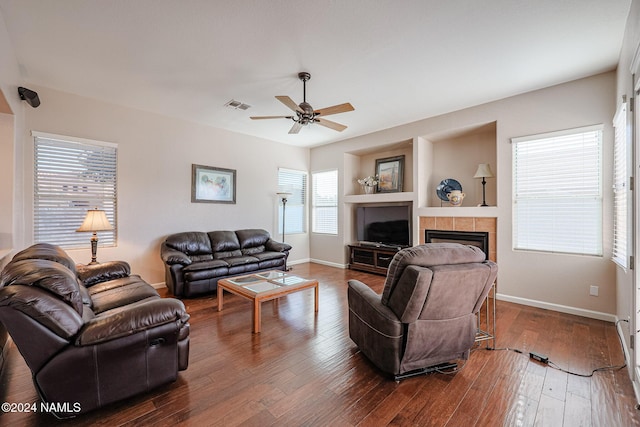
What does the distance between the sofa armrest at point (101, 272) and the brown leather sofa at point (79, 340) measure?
4.41ft

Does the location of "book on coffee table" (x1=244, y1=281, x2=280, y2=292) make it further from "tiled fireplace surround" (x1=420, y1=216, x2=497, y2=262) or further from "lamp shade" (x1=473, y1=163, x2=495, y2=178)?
"lamp shade" (x1=473, y1=163, x2=495, y2=178)

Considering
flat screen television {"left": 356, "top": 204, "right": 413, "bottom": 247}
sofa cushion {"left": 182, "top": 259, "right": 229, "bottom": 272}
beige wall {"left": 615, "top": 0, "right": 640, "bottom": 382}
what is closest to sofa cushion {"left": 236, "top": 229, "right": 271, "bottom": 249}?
sofa cushion {"left": 182, "top": 259, "right": 229, "bottom": 272}

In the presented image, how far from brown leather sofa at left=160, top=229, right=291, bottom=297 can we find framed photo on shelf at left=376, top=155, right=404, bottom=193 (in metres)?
2.45

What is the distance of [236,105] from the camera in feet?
13.9

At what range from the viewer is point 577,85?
3402 mm

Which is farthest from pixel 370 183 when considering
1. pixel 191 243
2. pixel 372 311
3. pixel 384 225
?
pixel 372 311

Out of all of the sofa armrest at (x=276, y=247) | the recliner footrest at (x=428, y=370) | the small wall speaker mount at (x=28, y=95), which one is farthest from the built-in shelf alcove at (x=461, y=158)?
the small wall speaker mount at (x=28, y=95)

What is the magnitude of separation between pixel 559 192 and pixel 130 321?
15.6 ft

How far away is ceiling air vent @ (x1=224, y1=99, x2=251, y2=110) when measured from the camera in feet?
13.5

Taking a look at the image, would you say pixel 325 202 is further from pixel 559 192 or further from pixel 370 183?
pixel 559 192

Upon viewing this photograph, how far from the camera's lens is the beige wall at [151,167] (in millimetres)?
3744

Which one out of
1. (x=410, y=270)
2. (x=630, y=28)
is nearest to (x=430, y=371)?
(x=410, y=270)

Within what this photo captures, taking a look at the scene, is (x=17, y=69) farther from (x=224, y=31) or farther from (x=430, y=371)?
(x=430, y=371)

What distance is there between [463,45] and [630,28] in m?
1.24
